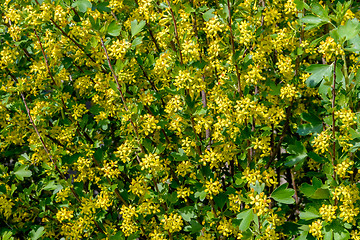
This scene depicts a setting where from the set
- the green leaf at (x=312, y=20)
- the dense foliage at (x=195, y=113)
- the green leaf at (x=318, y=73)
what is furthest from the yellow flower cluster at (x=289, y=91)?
the green leaf at (x=312, y=20)

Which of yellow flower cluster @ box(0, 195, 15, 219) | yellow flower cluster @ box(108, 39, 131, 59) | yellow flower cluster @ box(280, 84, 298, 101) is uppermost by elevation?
yellow flower cluster @ box(108, 39, 131, 59)

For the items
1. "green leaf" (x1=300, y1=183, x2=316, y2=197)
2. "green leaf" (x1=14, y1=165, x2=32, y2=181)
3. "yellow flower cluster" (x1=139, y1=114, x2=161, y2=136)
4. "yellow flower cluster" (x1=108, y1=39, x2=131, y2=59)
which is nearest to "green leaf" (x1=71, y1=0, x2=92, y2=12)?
"yellow flower cluster" (x1=108, y1=39, x2=131, y2=59)

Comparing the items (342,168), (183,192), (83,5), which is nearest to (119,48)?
(83,5)

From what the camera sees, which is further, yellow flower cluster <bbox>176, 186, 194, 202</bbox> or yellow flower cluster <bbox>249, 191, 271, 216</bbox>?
yellow flower cluster <bbox>176, 186, 194, 202</bbox>

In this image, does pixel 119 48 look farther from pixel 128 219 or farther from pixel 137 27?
pixel 128 219

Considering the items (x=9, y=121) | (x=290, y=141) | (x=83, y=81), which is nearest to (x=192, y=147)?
(x=290, y=141)

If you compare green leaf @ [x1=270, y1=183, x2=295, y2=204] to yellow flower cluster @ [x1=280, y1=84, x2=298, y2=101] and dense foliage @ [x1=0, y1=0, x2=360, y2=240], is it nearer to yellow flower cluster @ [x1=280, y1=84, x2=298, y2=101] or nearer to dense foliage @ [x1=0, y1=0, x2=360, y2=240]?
dense foliage @ [x1=0, y1=0, x2=360, y2=240]

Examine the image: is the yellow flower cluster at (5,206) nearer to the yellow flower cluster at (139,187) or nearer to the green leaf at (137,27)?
the yellow flower cluster at (139,187)

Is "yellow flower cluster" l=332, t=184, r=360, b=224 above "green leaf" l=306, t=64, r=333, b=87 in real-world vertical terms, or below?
below
